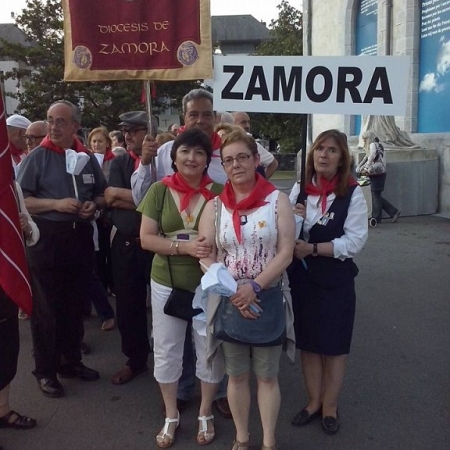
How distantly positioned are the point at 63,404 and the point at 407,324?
3.16 m

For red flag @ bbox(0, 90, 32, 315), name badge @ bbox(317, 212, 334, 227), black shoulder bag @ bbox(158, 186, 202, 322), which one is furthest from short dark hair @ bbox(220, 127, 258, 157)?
red flag @ bbox(0, 90, 32, 315)

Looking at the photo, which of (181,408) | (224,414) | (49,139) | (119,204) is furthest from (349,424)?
(49,139)

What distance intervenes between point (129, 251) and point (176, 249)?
36.0 inches

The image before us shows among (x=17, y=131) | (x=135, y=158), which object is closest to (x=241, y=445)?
(x=135, y=158)

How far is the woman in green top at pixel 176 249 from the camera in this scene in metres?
3.14

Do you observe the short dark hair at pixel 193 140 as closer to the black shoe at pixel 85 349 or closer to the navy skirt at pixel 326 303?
the navy skirt at pixel 326 303

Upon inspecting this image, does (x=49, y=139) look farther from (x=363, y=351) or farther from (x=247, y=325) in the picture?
(x=363, y=351)

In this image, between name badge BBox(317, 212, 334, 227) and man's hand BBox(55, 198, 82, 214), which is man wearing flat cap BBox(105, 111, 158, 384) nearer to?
man's hand BBox(55, 198, 82, 214)

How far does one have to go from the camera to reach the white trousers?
10.5ft

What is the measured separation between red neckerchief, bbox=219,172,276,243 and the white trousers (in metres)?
0.70

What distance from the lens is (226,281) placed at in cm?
268

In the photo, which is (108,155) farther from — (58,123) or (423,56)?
(423,56)

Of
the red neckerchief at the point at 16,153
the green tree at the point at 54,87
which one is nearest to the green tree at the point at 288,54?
the green tree at the point at 54,87

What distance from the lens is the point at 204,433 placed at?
126 inches
